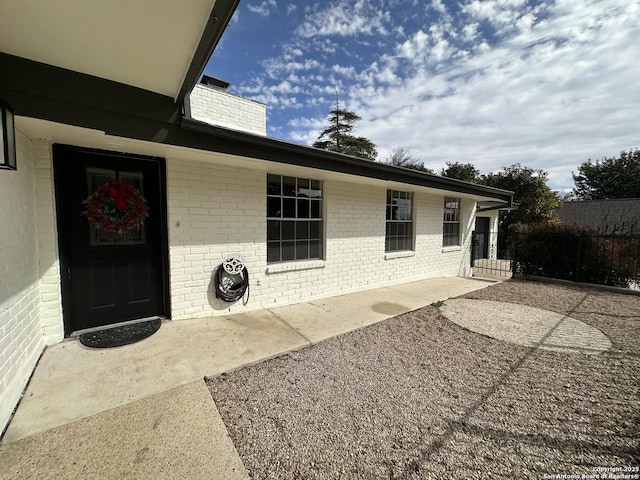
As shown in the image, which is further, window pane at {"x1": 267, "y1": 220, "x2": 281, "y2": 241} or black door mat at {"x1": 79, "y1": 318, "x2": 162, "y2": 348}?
window pane at {"x1": 267, "y1": 220, "x2": 281, "y2": 241}

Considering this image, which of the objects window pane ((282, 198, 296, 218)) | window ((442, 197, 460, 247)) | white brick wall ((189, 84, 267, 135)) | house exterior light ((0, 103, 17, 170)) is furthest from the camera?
window ((442, 197, 460, 247))

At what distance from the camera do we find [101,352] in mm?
2979

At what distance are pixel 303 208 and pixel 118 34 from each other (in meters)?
3.63

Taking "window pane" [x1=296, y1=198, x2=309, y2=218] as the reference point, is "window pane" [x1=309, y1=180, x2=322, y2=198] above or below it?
above

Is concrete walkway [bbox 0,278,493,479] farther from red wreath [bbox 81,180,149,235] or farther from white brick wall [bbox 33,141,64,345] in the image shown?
red wreath [bbox 81,180,149,235]

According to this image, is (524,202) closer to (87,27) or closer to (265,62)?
(265,62)

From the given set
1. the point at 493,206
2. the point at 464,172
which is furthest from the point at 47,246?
the point at 464,172

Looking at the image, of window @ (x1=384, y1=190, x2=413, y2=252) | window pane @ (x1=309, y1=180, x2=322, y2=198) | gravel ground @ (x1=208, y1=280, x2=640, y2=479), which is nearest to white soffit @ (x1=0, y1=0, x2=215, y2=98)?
gravel ground @ (x1=208, y1=280, x2=640, y2=479)

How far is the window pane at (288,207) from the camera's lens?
4.97 meters

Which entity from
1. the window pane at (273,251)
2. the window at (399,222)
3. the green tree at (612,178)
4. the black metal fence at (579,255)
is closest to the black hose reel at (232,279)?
the window pane at (273,251)

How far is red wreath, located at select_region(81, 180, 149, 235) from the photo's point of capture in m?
3.30

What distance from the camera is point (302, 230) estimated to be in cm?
527

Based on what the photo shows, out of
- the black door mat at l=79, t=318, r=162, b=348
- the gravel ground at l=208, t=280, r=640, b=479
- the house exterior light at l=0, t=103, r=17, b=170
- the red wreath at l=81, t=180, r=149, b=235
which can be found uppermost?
the house exterior light at l=0, t=103, r=17, b=170

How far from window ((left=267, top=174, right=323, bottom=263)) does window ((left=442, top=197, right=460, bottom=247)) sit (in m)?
5.02
